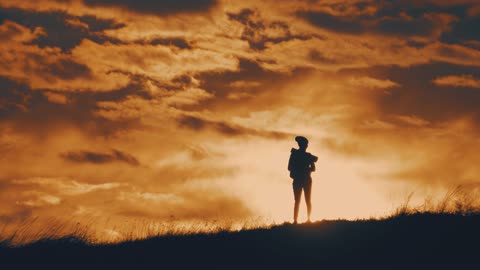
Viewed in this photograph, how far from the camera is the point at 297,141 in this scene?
51.4 ft

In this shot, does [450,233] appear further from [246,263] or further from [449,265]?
[246,263]

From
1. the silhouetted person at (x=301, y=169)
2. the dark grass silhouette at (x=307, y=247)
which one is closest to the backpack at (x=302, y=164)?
the silhouetted person at (x=301, y=169)

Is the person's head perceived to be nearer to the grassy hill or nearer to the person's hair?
the person's hair

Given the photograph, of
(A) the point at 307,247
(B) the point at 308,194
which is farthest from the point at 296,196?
(A) the point at 307,247

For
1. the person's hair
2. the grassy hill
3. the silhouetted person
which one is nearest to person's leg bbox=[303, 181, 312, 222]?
the silhouetted person

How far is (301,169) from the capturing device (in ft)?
51.1

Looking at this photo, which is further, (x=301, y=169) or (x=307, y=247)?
(x=301, y=169)

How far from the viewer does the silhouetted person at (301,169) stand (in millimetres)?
15586

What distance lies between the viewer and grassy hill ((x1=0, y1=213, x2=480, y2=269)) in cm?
1209

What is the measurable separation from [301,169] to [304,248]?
9.86ft

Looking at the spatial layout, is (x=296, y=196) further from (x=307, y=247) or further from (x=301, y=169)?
(x=307, y=247)

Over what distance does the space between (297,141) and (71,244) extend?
581 cm

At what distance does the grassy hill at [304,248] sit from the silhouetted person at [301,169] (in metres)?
0.91

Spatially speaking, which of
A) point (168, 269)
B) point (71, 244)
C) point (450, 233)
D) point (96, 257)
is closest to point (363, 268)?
point (450, 233)
